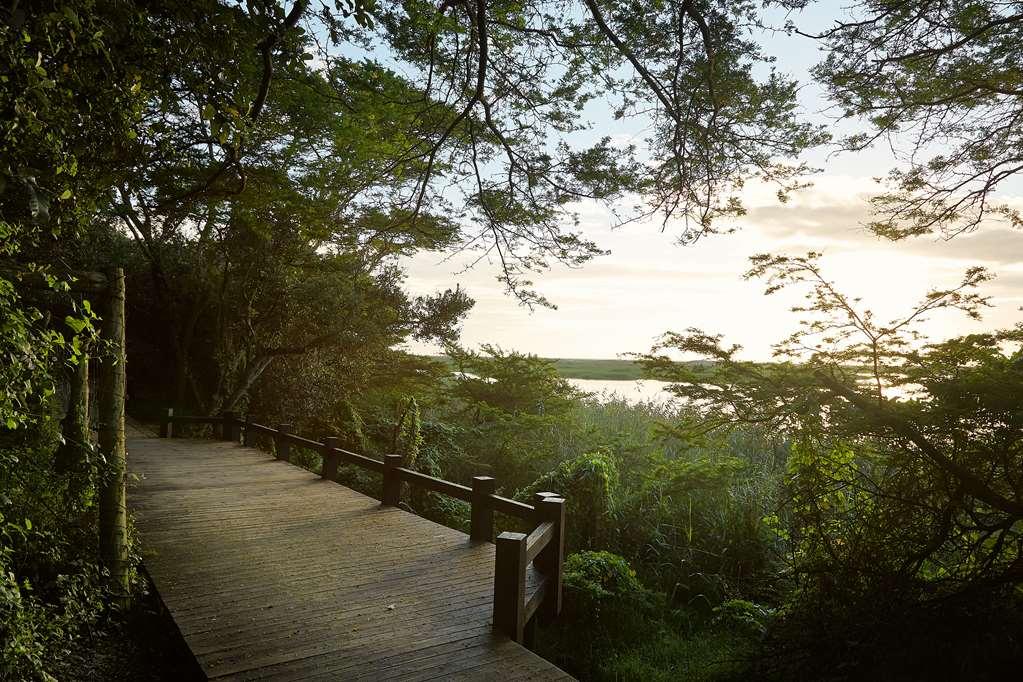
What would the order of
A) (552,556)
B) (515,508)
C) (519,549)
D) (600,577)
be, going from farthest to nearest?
(600,577)
(515,508)
(552,556)
(519,549)

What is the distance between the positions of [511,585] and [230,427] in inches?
442

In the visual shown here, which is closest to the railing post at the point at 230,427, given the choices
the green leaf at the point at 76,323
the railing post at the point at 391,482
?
the railing post at the point at 391,482

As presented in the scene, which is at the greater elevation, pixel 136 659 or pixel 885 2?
pixel 885 2

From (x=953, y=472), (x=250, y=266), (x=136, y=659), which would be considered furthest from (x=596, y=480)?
(x=250, y=266)

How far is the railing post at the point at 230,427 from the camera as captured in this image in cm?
1359

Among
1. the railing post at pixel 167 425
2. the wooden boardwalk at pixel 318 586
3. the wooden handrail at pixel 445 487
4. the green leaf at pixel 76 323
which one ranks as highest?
the green leaf at pixel 76 323

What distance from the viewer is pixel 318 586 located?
5438 mm

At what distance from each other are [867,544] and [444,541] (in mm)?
4004

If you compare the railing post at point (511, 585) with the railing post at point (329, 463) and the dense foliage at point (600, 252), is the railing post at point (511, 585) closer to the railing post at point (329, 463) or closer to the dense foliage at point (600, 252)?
the dense foliage at point (600, 252)

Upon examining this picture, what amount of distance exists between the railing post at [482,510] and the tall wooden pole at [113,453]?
3196 millimetres

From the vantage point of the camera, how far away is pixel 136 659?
4996 mm

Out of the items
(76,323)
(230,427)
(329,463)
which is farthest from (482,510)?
(230,427)

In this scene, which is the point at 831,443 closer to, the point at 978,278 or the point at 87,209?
Answer: the point at 978,278

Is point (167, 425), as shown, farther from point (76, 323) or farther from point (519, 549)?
point (519, 549)
